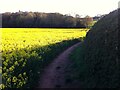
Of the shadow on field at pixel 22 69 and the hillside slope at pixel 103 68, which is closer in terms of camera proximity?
the hillside slope at pixel 103 68

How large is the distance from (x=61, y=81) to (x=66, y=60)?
8.39 metres

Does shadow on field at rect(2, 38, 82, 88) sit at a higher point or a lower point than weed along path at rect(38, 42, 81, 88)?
higher

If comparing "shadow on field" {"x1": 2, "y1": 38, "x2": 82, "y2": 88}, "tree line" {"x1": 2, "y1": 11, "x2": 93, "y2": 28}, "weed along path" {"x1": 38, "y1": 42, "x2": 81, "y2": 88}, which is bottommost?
"weed along path" {"x1": 38, "y1": 42, "x2": 81, "y2": 88}

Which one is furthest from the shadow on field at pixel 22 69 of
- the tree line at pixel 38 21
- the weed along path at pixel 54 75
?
the tree line at pixel 38 21

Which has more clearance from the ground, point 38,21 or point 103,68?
point 38,21

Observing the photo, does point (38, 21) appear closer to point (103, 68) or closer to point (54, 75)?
point (54, 75)

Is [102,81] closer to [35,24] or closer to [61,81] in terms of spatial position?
[61,81]

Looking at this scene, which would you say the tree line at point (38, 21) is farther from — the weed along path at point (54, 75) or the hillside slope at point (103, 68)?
the hillside slope at point (103, 68)

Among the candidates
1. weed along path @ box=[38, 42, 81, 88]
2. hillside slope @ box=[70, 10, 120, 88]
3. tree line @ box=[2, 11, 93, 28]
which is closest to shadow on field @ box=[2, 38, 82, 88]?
weed along path @ box=[38, 42, 81, 88]

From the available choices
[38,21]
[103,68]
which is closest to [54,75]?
[103,68]

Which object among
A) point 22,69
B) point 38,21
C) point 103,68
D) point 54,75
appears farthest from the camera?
point 38,21

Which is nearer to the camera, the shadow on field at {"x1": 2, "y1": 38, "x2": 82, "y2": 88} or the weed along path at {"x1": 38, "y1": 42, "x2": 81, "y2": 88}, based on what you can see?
the shadow on field at {"x1": 2, "y1": 38, "x2": 82, "y2": 88}

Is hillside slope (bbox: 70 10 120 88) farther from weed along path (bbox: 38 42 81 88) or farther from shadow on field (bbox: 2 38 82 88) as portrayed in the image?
shadow on field (bbox: 2 38 82 88)

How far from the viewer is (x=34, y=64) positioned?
2178 centimetres
